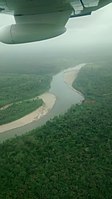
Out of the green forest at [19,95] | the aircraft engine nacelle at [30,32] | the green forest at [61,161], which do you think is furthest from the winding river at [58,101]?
the aircraft engine nacelle at [30,32]

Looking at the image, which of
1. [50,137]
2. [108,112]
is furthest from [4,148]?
[108,112]

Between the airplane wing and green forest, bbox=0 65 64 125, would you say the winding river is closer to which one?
green forest, bbox=0 65 64 125

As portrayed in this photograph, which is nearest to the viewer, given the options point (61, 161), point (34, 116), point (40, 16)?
point (40, 16)

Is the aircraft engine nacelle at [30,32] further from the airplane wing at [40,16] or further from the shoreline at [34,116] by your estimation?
the shoreline at [34,116]

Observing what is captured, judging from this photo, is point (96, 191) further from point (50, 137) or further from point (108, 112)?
point (108, 112)

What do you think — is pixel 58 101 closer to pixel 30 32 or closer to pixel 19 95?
pixel 19 95

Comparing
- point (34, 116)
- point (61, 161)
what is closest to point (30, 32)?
point (61, 161)
